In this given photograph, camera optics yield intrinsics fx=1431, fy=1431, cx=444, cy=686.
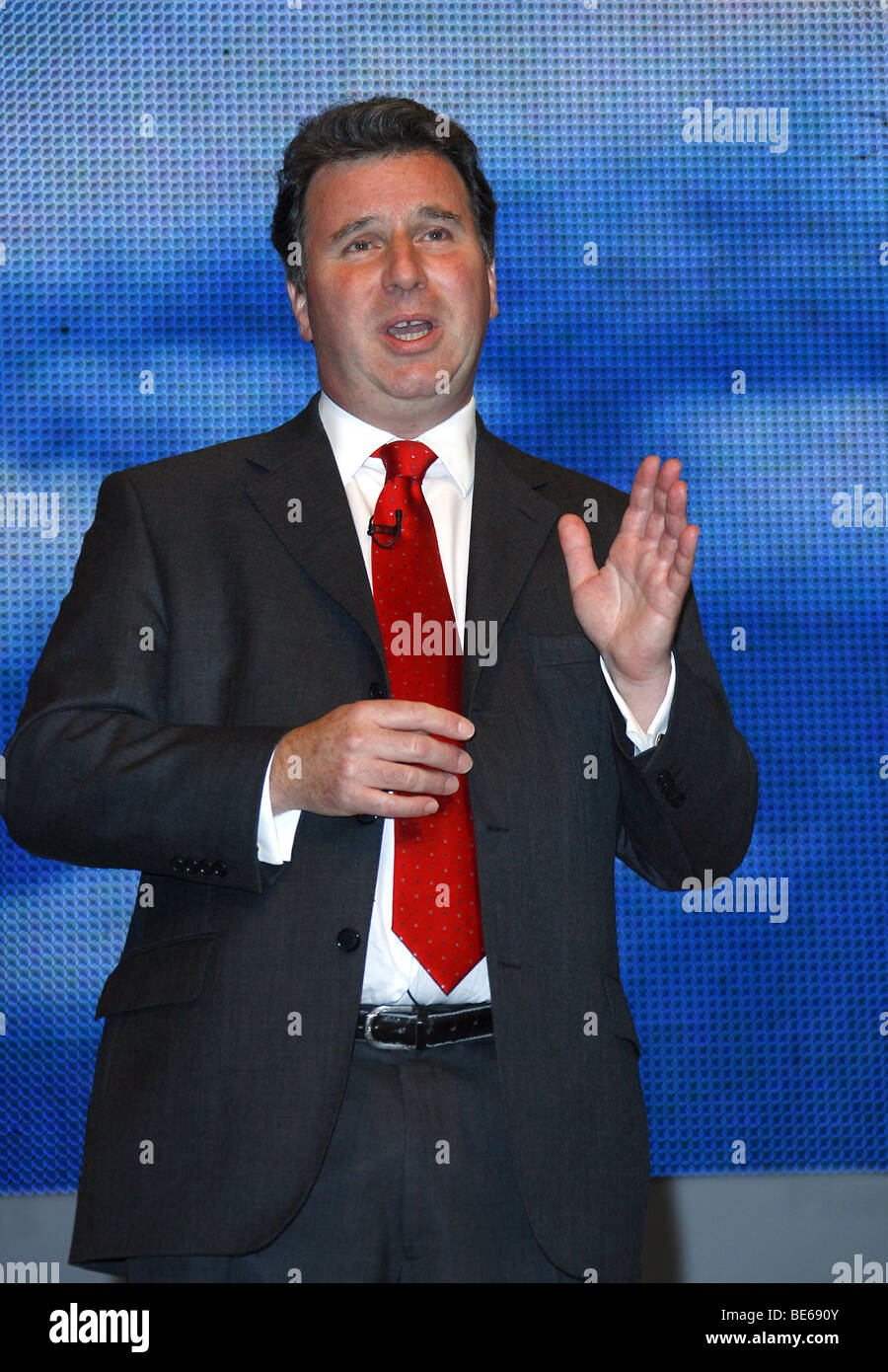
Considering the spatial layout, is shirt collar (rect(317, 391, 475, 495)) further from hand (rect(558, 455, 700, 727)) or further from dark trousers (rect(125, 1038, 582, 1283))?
dark trousers (rect(125, 1038, 582, 1283))

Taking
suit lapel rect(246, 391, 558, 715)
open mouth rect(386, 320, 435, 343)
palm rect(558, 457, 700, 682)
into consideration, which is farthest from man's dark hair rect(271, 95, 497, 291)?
palm rect(558, 457, 700, 682)

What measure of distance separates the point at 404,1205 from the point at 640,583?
0.69m

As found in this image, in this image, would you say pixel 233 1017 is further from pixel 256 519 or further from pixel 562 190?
pixel 562 190

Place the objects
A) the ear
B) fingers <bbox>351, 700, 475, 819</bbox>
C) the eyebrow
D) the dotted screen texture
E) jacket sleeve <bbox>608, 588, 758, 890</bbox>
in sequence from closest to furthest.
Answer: fingers <bbox>351, 700, 475, 819</bbox> → jacket sleeve <bbox>608, 588, 758, 890</bbox> → the eyebrow → the ear → the dotted screen texture

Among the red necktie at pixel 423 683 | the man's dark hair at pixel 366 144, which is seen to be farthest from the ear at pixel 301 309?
the red necktie at pixel 423 683

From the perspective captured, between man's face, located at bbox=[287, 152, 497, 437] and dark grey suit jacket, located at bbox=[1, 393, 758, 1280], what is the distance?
183mm

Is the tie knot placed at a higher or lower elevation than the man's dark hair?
lower

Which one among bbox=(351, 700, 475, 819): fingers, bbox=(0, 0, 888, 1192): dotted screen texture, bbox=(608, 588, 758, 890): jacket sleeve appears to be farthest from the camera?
bbox=(0, 0, 888, 1192): dotted screen texture

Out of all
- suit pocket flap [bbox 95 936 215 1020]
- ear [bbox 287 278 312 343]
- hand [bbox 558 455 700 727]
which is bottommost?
suit pocket flap [bbox 95 936 215 1020]

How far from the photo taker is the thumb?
161 centimetres

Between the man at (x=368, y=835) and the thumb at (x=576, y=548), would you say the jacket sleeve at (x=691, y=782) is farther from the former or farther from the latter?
the thumb at (x=576, y=548)

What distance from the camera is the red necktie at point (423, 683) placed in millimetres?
1486

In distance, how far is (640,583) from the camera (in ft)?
5.12
